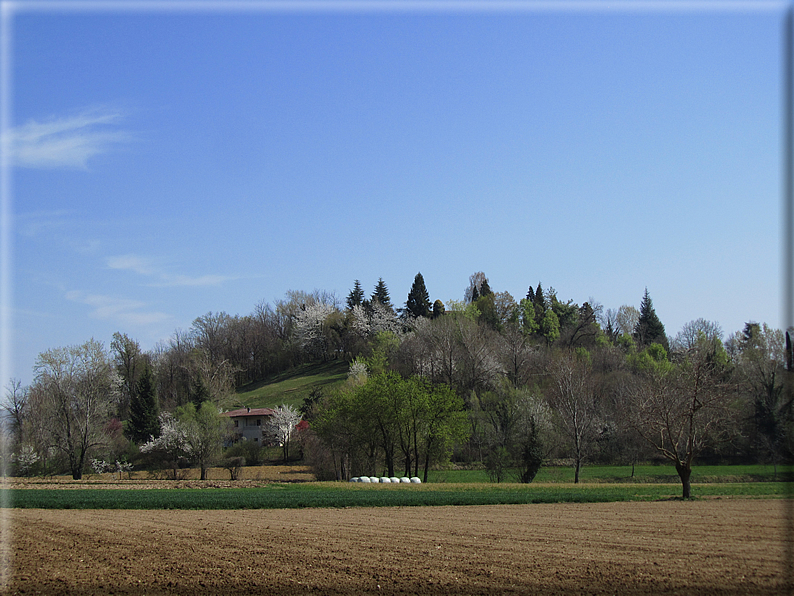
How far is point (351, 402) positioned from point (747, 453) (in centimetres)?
4224

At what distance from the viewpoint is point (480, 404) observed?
6625cm

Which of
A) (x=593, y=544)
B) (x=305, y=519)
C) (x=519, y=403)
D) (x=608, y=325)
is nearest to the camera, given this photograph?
(x=593, y=544)

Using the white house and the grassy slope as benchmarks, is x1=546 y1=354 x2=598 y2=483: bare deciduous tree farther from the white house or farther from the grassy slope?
the white house

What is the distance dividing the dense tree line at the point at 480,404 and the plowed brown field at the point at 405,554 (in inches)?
454

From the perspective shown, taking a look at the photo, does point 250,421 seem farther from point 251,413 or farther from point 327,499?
point 327,499

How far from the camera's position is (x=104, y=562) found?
1510 centimetres

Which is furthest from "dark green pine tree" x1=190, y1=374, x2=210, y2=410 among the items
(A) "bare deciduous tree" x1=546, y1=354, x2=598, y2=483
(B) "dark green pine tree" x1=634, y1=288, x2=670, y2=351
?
(B) "dark green pine tree" x1=634, y1=288, x2=670, y2=351

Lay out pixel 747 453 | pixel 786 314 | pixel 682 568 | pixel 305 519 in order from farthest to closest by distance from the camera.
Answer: pixel 747 453 → pixel 305 519 → pixel 682 568 → pixel 786 314

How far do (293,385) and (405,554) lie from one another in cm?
9383

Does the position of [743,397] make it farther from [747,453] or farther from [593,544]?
[593,544]

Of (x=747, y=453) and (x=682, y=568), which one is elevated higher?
(x=682, y=568)

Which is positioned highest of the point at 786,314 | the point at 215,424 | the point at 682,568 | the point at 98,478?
the point at 786,314

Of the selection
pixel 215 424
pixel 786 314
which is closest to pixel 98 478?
pixel 215 424

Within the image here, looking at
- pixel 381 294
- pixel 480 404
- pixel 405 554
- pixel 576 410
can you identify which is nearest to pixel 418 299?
pixel 381 294
